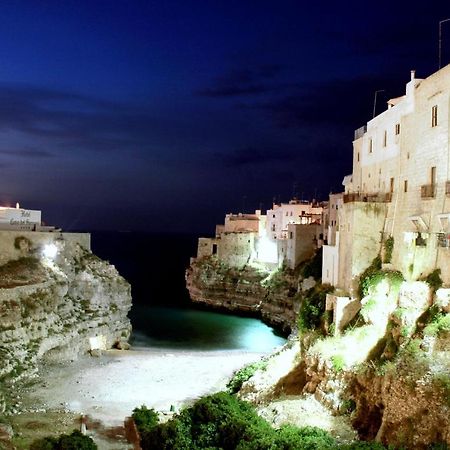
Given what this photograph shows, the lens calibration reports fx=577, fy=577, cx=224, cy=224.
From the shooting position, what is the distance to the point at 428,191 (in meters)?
25.8

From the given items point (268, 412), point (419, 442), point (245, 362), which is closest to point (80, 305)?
point (245, 362)

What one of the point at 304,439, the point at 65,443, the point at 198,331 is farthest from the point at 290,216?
the point at 65,443

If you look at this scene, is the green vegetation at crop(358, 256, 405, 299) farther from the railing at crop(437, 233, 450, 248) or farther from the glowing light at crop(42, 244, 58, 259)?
the glowing light at crop(42, 244, 58, 259)

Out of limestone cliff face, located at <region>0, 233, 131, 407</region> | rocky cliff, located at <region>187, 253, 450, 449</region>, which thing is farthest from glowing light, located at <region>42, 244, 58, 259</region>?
rocky cliff, located at <region>187, 253, 450, 449</region>

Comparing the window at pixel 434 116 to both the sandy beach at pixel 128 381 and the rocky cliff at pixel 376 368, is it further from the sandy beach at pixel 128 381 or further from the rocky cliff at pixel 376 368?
the sandy beach at pixel 128 381

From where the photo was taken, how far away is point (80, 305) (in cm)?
4369

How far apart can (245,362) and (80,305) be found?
13537mm

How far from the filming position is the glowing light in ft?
146

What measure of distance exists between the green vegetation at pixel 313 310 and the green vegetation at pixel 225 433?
7.41 m

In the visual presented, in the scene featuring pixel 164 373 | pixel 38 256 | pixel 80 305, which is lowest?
pixel 164 373

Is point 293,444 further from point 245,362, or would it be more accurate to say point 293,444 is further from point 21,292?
point 21,292

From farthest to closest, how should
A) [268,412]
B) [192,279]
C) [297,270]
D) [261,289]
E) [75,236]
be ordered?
[192,279] < [261,289] < [297,270] < [75,236] < [268,412]

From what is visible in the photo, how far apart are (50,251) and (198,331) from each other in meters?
18.3

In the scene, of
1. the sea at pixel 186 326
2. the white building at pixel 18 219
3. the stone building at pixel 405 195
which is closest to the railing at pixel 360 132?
the stone building at pixel 405 195
